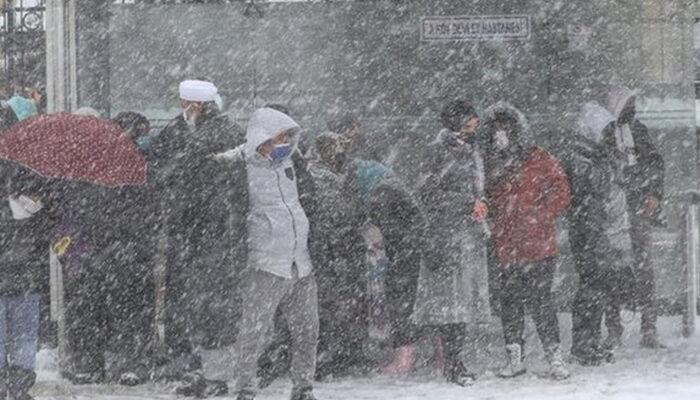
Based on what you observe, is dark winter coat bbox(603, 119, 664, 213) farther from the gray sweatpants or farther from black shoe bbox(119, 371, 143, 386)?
black shoe bbox(119, 371, 143, 386)

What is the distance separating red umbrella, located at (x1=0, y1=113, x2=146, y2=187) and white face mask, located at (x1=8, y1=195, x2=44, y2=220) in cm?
21

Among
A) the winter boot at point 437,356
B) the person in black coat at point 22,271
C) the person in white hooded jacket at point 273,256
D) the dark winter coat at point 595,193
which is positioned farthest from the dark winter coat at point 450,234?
the person in black coat at point 22,271

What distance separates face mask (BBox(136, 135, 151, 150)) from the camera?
34.9ft

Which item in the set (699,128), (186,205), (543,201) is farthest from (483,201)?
(699,128)

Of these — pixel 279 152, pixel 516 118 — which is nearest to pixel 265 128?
Result: pixel 279 152

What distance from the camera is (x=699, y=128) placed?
55.1ft

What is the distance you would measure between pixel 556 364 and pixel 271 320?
2094 mm

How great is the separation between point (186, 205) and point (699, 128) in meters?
7.90

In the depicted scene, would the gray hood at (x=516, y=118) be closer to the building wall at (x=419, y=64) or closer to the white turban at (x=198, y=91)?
the building wall at (x=419, y=64)

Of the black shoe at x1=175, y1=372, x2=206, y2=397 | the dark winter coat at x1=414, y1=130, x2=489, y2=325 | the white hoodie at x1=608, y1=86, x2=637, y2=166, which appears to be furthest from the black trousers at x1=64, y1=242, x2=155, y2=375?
the white hoodie at x1=608, y1=86, x2=637, y2=166

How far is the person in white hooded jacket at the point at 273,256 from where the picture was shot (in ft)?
31.3

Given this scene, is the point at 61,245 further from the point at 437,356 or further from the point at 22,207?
the point at 437,356

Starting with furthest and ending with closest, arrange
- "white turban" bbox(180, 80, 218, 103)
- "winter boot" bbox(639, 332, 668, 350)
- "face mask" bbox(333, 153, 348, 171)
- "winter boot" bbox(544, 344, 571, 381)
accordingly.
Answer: "winter boot" bbox(639, 332, 668, 350), "face mask" bbox(333, 153, 348, 171), "winter boot" bbox(544, 344, 571, 381), "white turban" bbox(180, 80, 218, 103)

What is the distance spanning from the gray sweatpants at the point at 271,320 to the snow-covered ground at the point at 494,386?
0.56m
